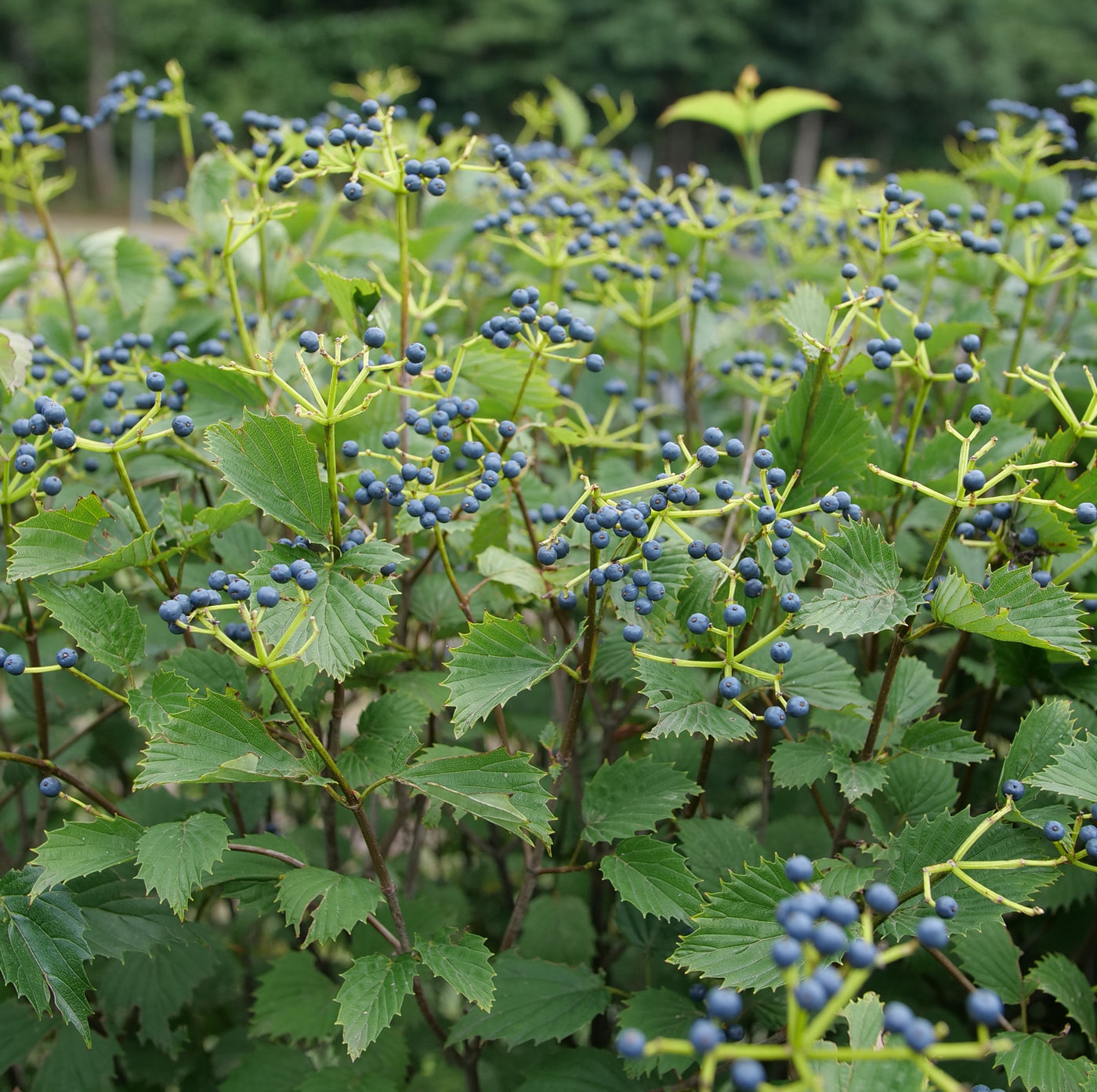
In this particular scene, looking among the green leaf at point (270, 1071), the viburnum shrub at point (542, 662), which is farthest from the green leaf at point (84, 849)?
the green leaf at point (270, 1071)

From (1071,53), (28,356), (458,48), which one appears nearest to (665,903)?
(28,356)

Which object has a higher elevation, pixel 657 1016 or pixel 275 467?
pixel 275 467

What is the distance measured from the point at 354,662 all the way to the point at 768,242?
Answer: 10.6 ft

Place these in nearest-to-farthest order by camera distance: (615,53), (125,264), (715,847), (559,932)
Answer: (715,847), (559,932), (125,264), (615,53)

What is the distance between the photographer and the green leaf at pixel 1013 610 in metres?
1.63

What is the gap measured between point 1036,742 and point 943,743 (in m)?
0.17

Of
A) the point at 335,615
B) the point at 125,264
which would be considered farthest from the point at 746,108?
the point at 335,615

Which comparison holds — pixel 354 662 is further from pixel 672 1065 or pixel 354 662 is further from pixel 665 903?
pixel 672 1065

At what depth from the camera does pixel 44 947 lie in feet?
6.20

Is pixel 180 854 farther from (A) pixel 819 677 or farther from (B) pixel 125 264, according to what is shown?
(B) pixel 125 264

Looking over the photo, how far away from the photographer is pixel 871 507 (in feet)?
7.61

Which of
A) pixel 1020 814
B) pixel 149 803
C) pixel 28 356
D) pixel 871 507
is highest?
pixel 28 356

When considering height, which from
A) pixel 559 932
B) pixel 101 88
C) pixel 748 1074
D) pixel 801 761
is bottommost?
pixel 101 88

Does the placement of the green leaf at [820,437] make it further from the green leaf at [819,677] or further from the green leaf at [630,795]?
the green leaf at [630,795]
